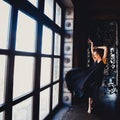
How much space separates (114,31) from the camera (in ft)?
21.5

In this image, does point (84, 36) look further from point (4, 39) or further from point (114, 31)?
point (4, 39)

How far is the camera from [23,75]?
7.66ft

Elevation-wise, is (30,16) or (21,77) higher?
(30,16)

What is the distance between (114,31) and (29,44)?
4621mm

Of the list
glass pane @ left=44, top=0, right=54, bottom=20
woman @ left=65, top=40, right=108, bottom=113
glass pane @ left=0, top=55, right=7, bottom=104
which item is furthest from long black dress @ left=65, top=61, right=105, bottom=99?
glass pane @ left=0, top=55, right=7, bottom=104

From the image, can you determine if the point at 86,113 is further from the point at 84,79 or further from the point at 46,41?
the point at 46,41

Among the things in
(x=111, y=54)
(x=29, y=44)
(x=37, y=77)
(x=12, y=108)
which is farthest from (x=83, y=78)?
(x=111, y=54)

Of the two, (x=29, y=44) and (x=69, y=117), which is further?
(x=69, y=117)

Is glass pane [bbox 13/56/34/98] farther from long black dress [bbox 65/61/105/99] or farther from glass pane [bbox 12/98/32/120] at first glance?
long black dress [bbox 65/61/105/99]

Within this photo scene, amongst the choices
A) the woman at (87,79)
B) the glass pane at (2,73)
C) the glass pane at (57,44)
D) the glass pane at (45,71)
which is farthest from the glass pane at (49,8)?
the glass pane at (2,73)

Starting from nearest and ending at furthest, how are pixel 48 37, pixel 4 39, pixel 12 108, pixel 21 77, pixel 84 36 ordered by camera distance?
pixel 4 39 < pixel 12 108 < pixel 21 77 < pixel 48 37 < pixel 84 36

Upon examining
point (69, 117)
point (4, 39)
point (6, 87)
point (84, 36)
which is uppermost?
point (84, 36)

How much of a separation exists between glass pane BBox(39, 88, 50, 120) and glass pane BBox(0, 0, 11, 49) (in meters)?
1.38

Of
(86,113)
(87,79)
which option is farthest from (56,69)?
(86,113)
